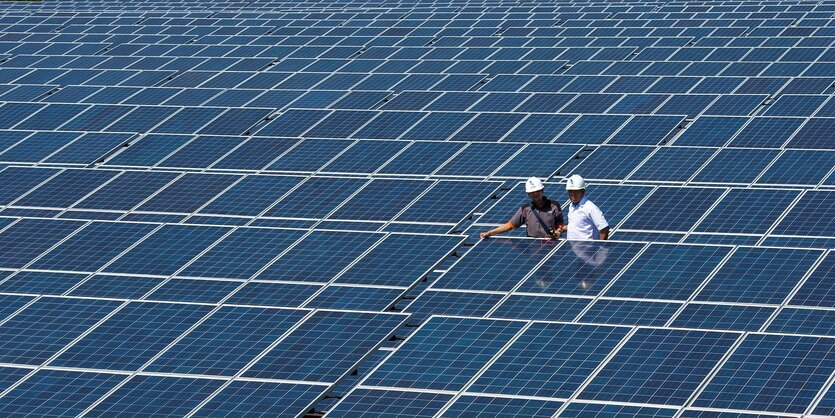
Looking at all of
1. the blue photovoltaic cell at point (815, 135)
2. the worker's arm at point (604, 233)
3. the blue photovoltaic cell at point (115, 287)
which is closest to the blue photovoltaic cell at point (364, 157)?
the blue photovoltaic cell at point (815, 135)

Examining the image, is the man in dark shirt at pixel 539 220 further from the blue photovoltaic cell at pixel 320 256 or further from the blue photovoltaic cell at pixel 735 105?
the blue photovoltaic cell at pixel 735 105

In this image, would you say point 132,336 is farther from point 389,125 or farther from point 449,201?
point 389,125

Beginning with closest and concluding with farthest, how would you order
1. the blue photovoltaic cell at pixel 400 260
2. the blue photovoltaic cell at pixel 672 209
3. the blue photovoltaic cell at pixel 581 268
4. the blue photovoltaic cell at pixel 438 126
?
the blue photovoltaic cell at pixel 581 268
the blue photovoltaic cell at pixel 400 260
the blue photovoltaic cell at pixel 672 209
the blue photovoltaic cell at pixel 438 126

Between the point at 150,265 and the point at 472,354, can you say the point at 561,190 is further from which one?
the point at 472,354

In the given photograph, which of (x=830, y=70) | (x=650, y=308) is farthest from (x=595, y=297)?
(x=830, y=70)

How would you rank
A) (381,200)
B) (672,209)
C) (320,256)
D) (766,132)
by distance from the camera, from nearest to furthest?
(320,256) < (672,209) < (381,200) < (766,132)

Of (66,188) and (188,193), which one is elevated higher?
(66,188)

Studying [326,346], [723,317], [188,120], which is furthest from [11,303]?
[188,120]
